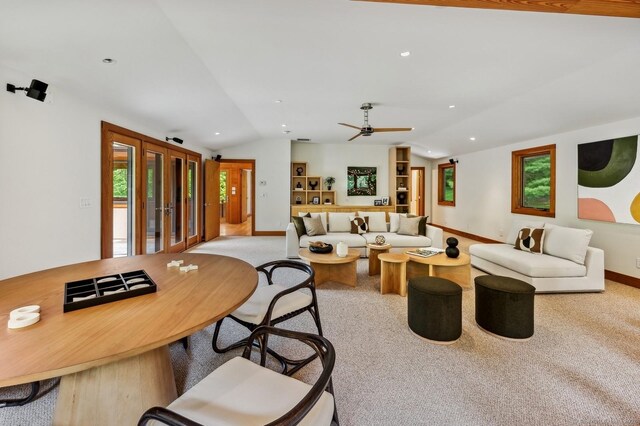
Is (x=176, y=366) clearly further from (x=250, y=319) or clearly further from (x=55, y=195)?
(x=55, y=195)

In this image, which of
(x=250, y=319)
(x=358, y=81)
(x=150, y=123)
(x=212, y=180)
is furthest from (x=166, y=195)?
(x=250, y=319)

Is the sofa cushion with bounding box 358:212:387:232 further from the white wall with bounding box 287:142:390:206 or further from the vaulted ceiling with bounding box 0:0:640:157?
the white wall with bounding box 287:142:390:206

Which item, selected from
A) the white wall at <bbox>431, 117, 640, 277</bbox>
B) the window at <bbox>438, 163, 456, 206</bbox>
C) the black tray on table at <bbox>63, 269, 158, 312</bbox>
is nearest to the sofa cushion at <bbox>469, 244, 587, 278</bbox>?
the white wall at <bbox>431, 117, 640, 277</bbox>

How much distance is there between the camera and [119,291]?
1.37 meters

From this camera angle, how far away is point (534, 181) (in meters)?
5.70

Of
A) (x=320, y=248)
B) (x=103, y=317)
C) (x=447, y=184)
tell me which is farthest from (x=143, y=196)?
(x=447, y=184)

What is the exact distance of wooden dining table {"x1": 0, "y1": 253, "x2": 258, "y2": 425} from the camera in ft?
2.97

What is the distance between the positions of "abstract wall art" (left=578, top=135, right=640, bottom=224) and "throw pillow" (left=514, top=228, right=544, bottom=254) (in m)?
1.00

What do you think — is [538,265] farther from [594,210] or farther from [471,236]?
[471,236]

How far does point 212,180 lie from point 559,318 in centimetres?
696

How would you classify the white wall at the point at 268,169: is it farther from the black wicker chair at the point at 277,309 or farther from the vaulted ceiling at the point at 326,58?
the black wicker chair at the point at 277,309

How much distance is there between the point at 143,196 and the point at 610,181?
6691 millimetres

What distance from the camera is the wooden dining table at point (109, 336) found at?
0.91m

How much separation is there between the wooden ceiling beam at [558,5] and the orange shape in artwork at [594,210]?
3.32 m
